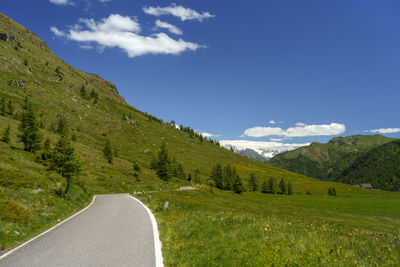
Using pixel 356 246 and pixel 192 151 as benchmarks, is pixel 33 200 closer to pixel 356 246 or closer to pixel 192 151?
pixel 356 246

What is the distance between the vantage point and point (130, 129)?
189 metres


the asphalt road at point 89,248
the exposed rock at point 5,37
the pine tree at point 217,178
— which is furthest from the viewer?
the exposed rock at point 5,37

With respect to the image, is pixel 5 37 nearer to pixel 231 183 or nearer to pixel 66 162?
pixel 231 183

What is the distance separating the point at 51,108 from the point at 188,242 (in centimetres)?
15886

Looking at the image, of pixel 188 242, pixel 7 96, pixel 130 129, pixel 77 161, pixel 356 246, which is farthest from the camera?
pixel 130 129

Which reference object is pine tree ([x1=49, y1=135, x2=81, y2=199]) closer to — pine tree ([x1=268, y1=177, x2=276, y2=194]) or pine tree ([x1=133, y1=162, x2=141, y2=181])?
pine tree ([x1=133, y1=162, x2=141, y2=181])

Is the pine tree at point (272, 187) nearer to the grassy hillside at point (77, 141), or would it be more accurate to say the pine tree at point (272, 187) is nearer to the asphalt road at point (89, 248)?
the grassy hillside at point (77, 141)

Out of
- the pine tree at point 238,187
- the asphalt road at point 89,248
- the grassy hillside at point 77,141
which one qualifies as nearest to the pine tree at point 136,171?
the grassy hillside at point 77,141

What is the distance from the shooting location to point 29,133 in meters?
50.2

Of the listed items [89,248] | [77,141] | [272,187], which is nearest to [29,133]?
[89,248]

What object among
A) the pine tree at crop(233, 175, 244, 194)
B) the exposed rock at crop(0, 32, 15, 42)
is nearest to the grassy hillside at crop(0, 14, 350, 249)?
the exposed rock at crop(0, 32, 15, 42)

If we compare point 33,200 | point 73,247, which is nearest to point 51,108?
point 33,200

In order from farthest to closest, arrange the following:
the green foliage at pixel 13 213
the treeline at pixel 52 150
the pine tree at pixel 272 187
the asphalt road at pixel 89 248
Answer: the pine tree at pixel 272 187
the treeline at pixel 52 150
the green foliage at pixel 13 213
the asphalt road at pixel 89 248

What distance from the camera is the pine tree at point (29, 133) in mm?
49750
